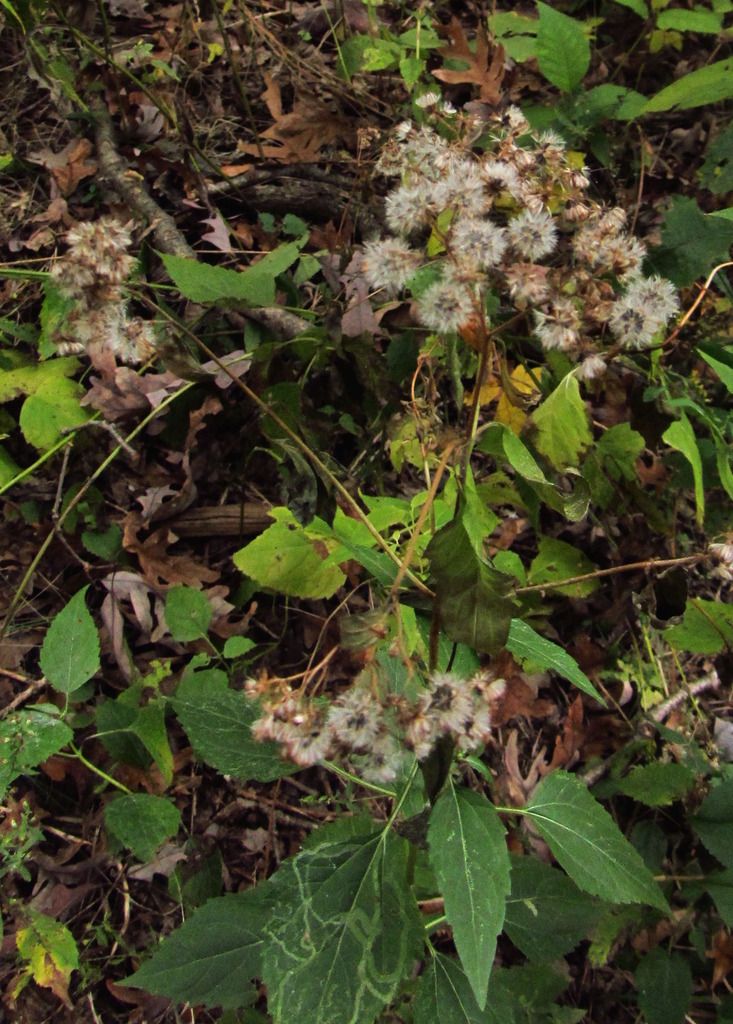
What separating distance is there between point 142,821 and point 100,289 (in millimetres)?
1423

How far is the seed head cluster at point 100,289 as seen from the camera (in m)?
1.33

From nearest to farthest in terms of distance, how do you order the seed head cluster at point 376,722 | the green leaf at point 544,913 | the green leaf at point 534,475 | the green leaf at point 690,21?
the seed head cluster at point 376,722 < the green leaf at point 534,475 < the green leaf at point 544,913 < the green leaf at point 690,21

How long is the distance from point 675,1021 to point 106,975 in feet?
5.49

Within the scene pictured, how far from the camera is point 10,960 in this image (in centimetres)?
223

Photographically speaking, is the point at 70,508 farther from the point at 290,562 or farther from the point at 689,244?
the point at 689,244

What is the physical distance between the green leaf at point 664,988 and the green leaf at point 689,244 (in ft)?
6.50

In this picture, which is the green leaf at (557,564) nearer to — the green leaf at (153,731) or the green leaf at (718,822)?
the green leaf at (718,822)

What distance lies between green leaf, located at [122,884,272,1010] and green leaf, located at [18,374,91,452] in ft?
5.26

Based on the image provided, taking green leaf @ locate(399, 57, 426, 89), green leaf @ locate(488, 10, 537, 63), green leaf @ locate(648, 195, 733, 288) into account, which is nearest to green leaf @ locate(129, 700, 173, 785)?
green leaf @ locate(648, 195, 733, 288)

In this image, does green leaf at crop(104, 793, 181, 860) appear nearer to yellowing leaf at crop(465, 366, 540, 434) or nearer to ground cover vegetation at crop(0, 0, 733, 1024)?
ground cover vegetation at crop(0, 0, 733, 1024)

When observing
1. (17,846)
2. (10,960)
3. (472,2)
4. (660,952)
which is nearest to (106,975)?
(10,960)

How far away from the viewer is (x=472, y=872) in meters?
1.29

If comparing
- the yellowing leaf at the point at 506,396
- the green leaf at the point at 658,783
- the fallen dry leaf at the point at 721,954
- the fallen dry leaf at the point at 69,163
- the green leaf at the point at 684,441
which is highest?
the fallen dry leaf at the point at 69,163

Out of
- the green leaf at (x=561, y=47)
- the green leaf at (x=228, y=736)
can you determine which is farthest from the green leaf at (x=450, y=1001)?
the green leaf at (x=561, y=47)
